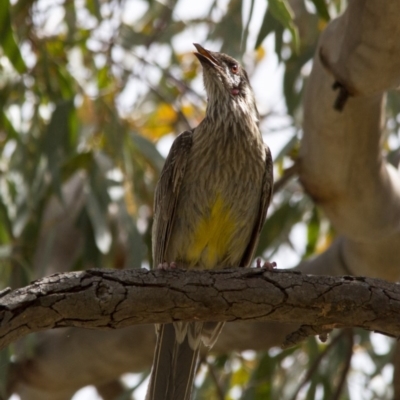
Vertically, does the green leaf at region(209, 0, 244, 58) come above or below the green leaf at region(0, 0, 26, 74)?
above

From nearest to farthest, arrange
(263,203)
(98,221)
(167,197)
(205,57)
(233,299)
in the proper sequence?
(233,299), (167,197), (263,203), (205,57), (98,221)

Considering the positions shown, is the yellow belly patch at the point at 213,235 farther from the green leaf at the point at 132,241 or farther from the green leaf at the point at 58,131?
the green leaf at the point at 58,131

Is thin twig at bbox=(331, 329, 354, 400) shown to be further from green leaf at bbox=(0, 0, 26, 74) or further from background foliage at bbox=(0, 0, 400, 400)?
green leaf at bbox=(0, 0, 26, 74)

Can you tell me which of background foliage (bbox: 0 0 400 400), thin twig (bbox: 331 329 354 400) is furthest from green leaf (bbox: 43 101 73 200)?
thin twig (bbox: 331 329 354 400)

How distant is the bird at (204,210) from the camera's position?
3840mm

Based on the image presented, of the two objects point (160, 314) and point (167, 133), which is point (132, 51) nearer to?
point (167, 133)

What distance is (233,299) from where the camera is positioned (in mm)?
2840

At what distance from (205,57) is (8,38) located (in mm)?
951

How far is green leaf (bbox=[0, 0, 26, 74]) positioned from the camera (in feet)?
13.2

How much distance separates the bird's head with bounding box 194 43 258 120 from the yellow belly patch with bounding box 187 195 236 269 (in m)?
0.63

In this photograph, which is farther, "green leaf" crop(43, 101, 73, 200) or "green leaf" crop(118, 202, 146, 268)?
"green leaf" crop(43, 101, 73, 200)

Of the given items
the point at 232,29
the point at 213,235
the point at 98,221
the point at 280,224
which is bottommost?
the point at 213,235

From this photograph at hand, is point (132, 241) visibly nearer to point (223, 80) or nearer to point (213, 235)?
point (213, 235)

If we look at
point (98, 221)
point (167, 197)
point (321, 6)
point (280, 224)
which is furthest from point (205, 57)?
point (280, 224)
